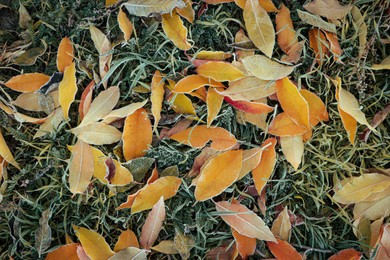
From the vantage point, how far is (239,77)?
3.12 feet

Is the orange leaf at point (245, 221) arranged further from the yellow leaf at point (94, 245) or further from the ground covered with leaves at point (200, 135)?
the yellow leaf at point (94, 245)

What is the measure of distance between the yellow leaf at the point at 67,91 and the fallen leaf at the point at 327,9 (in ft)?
1.49

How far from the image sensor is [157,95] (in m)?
0.97

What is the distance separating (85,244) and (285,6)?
0.58 metres

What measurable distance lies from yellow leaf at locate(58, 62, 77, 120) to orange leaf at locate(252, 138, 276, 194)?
357mm

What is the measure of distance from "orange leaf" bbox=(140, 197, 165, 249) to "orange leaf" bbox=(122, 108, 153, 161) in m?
0.11

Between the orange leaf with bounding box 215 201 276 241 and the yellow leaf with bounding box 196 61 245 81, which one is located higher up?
the yellow leaf with bounding box 196 61 245 81

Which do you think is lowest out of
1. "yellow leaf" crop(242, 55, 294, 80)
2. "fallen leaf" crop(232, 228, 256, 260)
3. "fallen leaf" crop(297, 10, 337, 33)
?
"fallen leaf" crop(232, 228, 256, 260)

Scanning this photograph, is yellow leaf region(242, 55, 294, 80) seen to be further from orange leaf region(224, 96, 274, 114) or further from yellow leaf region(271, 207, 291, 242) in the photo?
yellow leaf region(271, 207, 291, 242)

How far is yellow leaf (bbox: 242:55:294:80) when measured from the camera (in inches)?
37.5

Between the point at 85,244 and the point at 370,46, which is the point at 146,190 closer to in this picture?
the point at 85,244

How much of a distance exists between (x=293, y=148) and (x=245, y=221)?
0.52ft

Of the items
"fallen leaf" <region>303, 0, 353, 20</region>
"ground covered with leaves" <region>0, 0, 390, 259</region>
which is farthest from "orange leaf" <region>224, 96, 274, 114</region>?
"fallen leaf" <region>303, 0, 353, 20</region>

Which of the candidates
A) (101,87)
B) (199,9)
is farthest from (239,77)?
(101,87)
